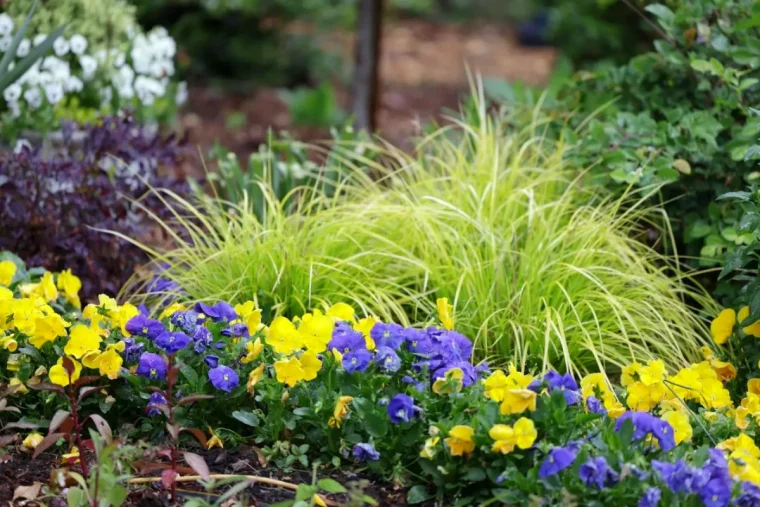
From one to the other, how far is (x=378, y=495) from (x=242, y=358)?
516 mm

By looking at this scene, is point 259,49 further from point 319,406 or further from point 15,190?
point 319,406

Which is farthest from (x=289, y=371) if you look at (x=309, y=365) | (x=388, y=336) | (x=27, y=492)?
(x=27, y=492)

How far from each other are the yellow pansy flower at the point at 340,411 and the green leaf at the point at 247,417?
0.63 feet

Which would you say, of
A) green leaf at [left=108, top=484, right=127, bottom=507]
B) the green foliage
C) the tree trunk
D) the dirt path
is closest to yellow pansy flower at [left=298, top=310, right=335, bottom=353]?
green leaf at [left=108, top=484, right=127, bottom=507]

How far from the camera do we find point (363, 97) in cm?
562

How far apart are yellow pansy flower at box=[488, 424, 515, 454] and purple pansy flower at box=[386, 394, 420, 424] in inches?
7.7

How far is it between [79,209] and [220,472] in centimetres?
138

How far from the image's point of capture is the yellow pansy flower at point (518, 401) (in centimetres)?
205

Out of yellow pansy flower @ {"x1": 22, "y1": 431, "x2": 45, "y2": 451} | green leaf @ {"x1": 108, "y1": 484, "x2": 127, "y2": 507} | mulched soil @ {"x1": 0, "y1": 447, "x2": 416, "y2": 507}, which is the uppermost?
green leaf @ {"x1": 108, "y1": 484, "x2": 127, "y2": 507}

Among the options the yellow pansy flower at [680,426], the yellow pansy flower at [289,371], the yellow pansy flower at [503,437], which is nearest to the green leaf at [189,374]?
the yellow pansy flower at [289,371]

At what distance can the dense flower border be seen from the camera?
2018mm

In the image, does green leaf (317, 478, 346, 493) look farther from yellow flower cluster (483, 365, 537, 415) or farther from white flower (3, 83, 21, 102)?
white flower (3, 83, 21, 102)

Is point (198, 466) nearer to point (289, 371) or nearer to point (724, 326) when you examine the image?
point (289, 371)

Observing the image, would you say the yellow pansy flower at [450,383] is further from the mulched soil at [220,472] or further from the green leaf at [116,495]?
the green leaf at [116,495]
